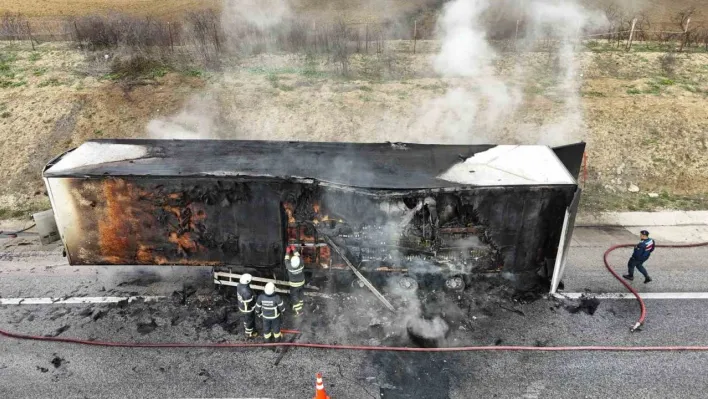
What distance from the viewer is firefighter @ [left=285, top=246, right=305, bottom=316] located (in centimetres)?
668

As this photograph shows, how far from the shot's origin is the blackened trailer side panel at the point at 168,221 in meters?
6.78

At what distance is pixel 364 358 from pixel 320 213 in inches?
82.0

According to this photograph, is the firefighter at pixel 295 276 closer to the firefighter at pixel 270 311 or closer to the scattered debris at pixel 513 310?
the firefighter at pixel 270 311

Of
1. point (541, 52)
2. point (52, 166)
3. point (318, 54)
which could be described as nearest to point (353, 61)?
point (318, 54)

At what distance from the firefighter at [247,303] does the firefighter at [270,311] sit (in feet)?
0.44

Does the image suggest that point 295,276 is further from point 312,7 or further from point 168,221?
point 312,7

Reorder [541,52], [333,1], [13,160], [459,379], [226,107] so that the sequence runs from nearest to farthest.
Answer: [459,379] < [13,160] < [226,107] < [541,52] < [333,1]

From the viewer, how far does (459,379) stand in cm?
600

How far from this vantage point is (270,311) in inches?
251

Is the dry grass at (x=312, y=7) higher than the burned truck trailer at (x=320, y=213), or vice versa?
the dry grass at (x=312, y=7)

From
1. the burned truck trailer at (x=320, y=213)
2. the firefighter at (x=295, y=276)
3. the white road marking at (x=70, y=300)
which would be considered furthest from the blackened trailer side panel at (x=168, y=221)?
the white road marking at (x=70, y=300)

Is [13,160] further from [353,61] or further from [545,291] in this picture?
[545,291]

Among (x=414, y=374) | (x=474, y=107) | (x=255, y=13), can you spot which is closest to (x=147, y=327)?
(x=414, y=374)

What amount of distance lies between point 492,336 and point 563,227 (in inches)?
73.1
